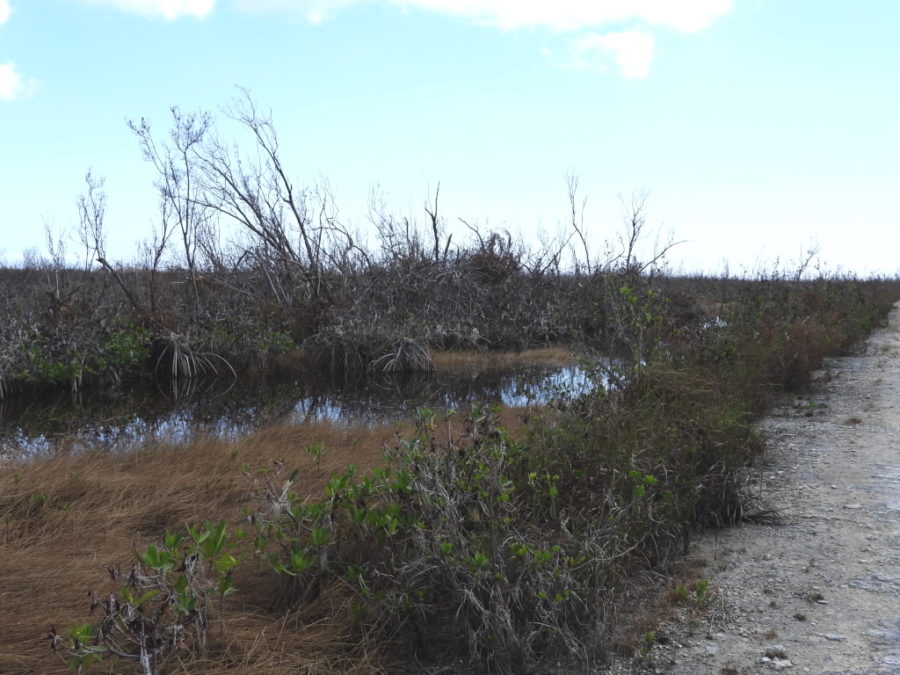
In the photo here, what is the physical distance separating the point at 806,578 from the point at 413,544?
2362mm

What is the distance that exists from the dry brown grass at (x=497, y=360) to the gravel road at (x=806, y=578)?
364 inches

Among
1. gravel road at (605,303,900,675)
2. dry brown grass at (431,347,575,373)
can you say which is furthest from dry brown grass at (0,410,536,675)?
dry brown grass at (431,347,575,373)

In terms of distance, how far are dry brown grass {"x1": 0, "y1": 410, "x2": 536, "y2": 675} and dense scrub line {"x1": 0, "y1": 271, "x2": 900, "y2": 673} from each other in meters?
0.02

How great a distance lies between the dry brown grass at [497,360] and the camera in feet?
54.4

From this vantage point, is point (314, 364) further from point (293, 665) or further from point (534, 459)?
point (293, 665)

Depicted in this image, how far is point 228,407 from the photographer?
38.9ft

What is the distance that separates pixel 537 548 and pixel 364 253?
61.6 ft

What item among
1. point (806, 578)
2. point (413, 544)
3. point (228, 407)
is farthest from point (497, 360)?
point (413, 544)

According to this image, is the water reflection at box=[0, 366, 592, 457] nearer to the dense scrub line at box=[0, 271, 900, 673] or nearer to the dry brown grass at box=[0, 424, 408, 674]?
the dry brown grass at box=[0, 424, 408, 674]

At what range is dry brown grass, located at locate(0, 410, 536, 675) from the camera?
318 cm

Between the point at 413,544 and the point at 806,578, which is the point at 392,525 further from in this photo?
the point at 806,578

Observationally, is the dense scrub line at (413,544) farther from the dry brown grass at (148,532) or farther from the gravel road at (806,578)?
the gravel road at (806,578)

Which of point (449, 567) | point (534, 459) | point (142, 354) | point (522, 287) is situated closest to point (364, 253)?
point (522, 287)

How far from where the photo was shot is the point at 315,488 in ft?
19.7
